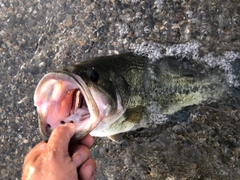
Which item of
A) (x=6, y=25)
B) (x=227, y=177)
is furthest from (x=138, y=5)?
(x=227, y=177)

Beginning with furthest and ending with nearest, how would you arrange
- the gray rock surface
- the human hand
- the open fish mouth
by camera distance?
the gray rock surface, the open fish mouth, the human hand

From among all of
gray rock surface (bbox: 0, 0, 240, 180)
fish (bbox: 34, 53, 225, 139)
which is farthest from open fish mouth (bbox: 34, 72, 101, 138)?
gray rock surface (bbox: 0, 0, 240, 180)

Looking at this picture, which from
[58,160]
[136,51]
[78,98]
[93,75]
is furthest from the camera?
[136,51]

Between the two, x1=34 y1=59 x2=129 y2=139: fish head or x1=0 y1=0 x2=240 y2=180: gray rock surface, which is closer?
x1=34 y1=59 x2=129 y2=139: fish head

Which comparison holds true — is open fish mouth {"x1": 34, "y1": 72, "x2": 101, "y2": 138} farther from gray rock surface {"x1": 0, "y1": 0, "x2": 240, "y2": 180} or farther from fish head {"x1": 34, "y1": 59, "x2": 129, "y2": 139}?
gray rock surface {"x1": 0, "y1": 0, "x2": 240, "y2": 180}

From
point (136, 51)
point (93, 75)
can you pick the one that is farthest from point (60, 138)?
point (136, 51)

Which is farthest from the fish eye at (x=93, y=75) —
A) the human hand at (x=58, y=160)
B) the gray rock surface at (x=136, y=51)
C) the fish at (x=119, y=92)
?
the gray rock surface at (x=136, y=51)

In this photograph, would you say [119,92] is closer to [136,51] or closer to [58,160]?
[58,160]
